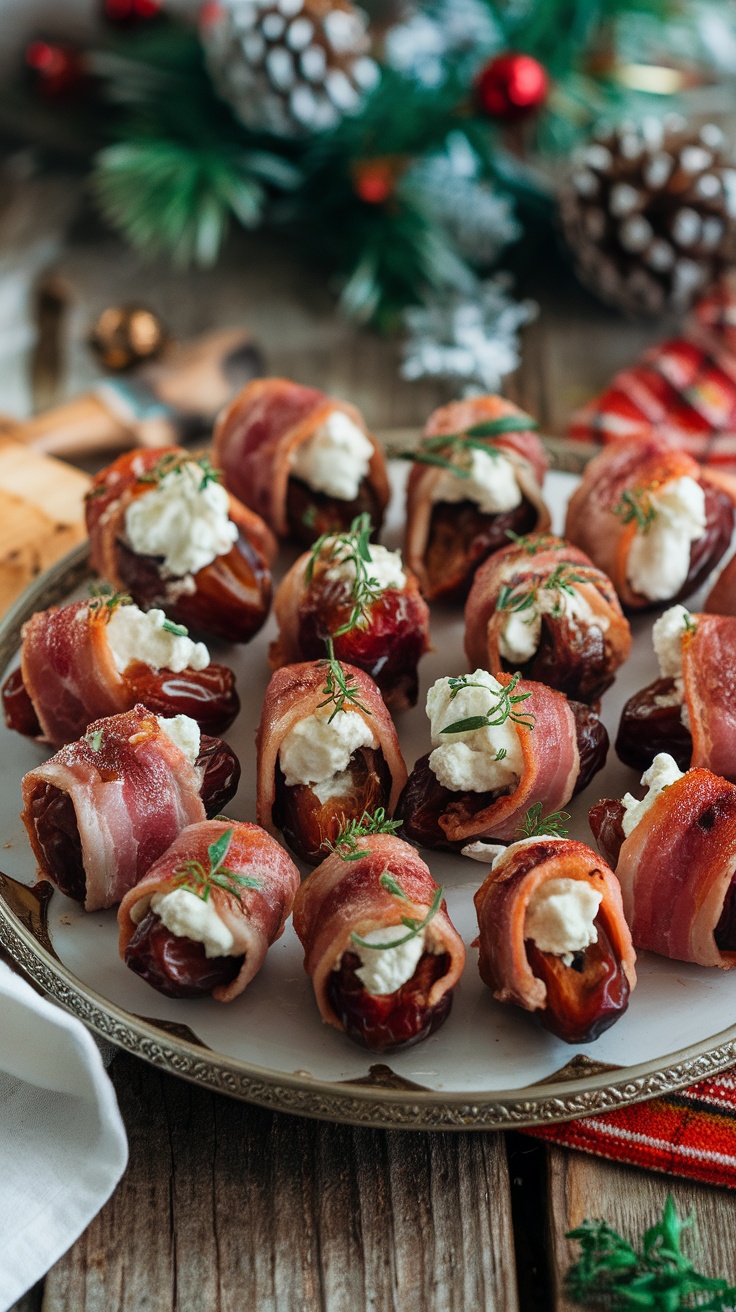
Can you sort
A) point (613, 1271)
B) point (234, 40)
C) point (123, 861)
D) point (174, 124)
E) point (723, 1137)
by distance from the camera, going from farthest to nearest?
1. point (174, 124)
2. point (234, 40)
3. point (123, 861)
4. point (723, 1137)
5. point (613, 1271)

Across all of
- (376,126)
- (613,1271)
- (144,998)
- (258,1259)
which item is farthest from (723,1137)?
(376,126)

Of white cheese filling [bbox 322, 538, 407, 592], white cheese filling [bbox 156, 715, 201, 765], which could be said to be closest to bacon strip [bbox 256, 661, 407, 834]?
white cheese filling [bbox 156, 715, 201, 765]

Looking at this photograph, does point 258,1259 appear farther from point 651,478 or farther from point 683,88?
point 683,88

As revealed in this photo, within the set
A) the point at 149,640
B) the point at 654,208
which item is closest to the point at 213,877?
the point at 149,640

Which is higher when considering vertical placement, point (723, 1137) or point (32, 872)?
point (32, 872)

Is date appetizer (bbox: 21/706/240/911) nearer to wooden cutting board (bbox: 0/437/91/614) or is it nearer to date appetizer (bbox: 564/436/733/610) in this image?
wooden cutting board (bbox: 0/437/91/614)

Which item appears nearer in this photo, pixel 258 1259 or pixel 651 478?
pixel 258 1259

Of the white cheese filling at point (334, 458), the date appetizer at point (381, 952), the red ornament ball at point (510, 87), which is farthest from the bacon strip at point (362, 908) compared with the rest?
the red ornament ball at point (510, 87)
